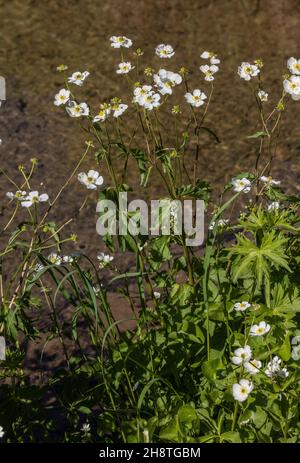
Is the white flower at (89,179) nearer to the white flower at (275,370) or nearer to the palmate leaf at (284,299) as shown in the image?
the palmate leaf at (284,299)

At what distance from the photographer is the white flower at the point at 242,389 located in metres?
3.00

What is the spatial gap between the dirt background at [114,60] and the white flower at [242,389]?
2.60 m

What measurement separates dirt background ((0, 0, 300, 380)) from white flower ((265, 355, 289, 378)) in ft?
8.06

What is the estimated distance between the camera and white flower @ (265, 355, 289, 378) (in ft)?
10.3

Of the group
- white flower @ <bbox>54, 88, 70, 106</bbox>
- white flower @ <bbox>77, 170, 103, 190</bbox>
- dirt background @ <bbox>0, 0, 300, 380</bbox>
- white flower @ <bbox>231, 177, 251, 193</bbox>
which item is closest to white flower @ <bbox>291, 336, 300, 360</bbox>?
white flower @ <bbox>231, 177, 251, 193</bbox>

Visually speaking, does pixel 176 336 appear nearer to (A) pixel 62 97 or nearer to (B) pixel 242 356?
(B) pixel 242 356

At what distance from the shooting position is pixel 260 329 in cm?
316

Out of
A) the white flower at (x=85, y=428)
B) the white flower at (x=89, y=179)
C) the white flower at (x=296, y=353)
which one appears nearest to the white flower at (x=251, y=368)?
the white flower at (x=296, y=353)

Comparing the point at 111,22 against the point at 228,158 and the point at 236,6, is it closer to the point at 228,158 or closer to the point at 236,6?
the point at 236,6

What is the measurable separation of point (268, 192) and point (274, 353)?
729 millimetres

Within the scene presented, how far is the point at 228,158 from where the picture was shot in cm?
623

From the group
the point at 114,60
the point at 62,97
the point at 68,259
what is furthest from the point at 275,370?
the point at 114,60

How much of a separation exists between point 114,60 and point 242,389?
4755mm
